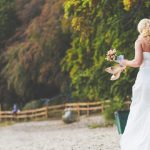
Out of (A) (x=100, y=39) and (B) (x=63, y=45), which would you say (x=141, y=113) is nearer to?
(A) (x=100, y=39)

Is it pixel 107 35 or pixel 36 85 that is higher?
pixel 107 35

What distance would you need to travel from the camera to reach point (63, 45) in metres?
41.8

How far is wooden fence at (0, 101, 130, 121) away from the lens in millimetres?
40062

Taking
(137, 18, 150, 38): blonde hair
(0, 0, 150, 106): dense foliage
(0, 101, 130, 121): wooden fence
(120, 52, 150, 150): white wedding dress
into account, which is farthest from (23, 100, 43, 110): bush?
(137, 18, 150, 38): blonde hair

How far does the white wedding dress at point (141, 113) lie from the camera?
9.48 meters

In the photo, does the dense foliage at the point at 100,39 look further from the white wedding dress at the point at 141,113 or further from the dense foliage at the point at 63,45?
the white wedding dress at the point at 141,113

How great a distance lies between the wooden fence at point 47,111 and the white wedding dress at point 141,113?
1016 inches

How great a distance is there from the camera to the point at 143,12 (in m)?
20.4

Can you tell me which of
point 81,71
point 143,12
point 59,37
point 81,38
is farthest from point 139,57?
point 59,37

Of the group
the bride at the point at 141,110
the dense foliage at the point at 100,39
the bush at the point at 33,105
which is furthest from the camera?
the bush at the point at 33,105

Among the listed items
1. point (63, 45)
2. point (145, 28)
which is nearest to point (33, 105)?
point (63, 45)

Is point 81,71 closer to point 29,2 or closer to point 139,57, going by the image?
point 139,57

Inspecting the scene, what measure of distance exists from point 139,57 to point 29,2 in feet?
126

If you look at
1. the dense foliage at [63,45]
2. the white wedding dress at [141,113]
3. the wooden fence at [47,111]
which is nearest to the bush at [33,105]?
the dense foliage at [63,45]
